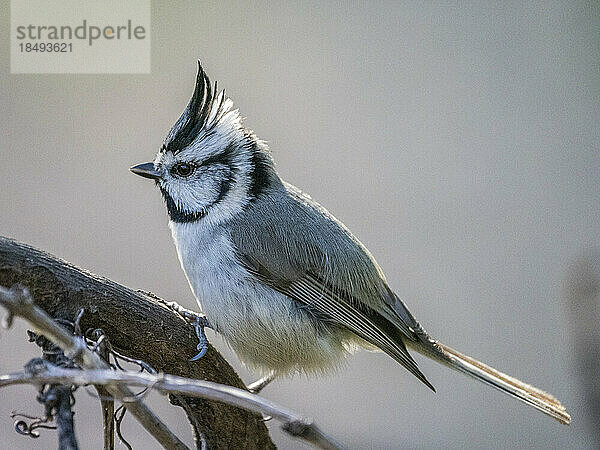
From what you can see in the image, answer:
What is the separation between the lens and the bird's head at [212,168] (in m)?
1.30

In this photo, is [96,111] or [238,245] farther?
[96,111]

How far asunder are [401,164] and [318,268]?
145 cm

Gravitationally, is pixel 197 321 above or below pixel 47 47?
below

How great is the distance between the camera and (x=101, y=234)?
2492 millimetres

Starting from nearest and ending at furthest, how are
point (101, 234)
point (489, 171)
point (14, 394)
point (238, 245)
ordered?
point (238, 245), point (14, 394), point (101, 234), point (489, 171)

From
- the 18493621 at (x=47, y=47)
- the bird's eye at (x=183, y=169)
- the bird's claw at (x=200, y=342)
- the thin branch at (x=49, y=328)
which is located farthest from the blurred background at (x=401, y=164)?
the thin branch at (x=49, y=328)

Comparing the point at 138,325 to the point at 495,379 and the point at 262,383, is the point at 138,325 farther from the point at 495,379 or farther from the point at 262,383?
the point at 495,379

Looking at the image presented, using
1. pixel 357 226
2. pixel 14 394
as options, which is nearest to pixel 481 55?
pixel 357 226

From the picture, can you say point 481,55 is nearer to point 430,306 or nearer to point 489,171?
point 489,171

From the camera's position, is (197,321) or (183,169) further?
(183,169)

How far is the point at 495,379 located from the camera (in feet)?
4.35

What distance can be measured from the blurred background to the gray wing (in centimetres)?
109

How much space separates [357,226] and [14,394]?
46.1 inches

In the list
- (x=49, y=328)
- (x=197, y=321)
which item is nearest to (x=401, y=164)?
(x=197, y=321)
